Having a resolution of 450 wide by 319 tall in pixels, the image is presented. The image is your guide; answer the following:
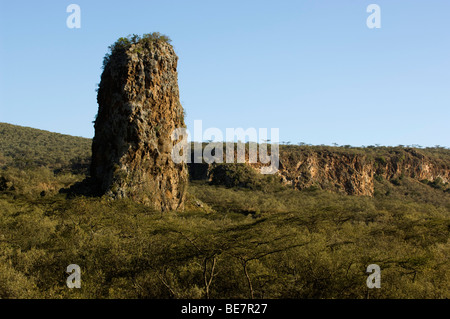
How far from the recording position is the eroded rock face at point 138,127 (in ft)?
135

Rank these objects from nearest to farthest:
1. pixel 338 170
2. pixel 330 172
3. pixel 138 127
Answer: pixel 138 127, pixel 330 172, pixel 338 170

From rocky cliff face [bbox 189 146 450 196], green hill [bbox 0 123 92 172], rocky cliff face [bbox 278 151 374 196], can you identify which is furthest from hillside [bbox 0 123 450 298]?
rocky cliff face [bbox 278 151 374 196]

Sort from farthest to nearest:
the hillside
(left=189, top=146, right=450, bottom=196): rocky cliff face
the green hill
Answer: (left=189, top=146, right=450, bottom=196): rocky cliff face, the green hill, the hillside

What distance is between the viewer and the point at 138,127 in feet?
135

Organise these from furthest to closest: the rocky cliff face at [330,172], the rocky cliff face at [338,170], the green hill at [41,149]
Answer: the rocky cliff face at [330,172] → the rocky cliff face at [338,170] → the green hill at [41,149]

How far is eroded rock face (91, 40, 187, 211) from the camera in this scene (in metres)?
41.0

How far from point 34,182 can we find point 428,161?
330 feet

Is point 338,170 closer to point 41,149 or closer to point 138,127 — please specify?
point 41,149

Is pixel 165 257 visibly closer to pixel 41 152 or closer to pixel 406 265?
pixel 406 265

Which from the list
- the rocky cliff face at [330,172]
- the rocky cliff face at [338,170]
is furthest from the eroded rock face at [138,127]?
the rocky cliff face at [330,172]

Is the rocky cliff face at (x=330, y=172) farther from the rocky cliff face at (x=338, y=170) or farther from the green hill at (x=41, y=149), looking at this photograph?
the green hill at (x=41, y=149)

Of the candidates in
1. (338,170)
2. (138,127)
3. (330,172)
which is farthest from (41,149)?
(138,127)

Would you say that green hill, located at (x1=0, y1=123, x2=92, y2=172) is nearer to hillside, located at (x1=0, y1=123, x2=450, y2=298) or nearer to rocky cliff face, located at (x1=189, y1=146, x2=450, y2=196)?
rocky cliff face, located at (x1=189, y1=146, x2=450, y2=196)
